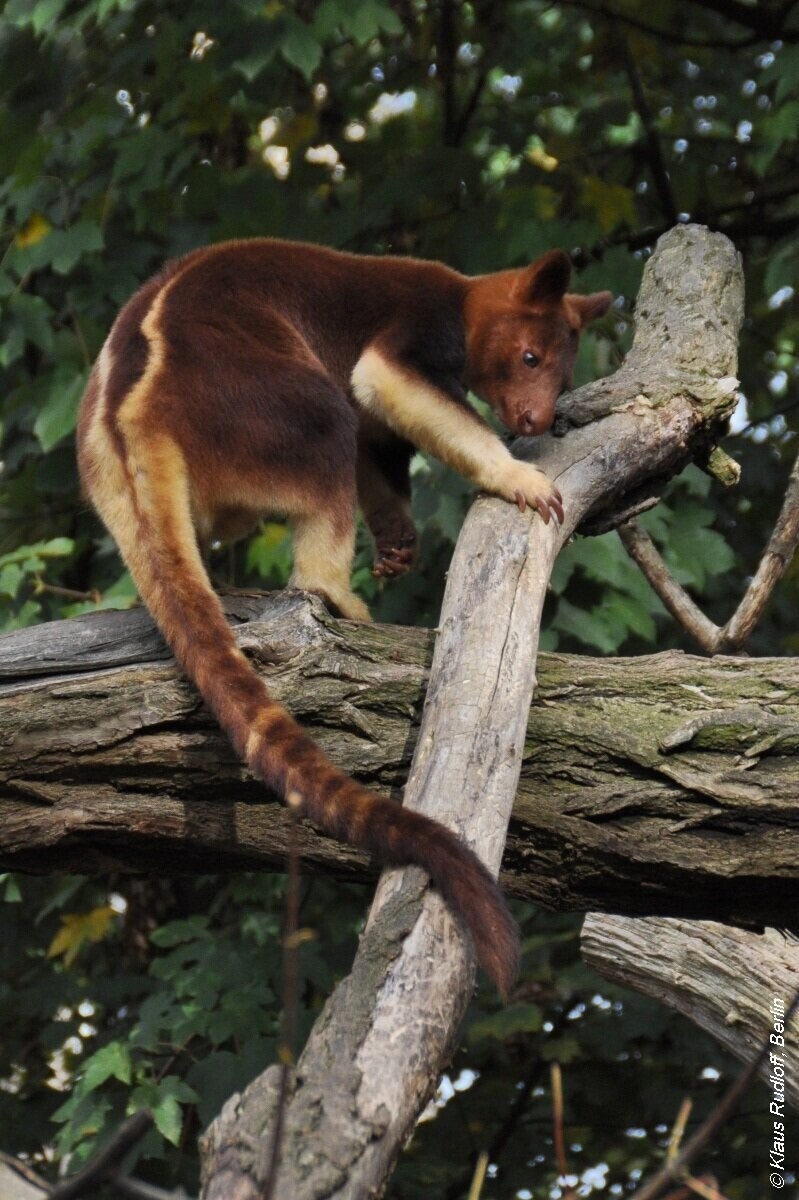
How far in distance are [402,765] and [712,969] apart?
1018mm

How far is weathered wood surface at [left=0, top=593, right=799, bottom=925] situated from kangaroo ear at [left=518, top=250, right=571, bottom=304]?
5.48 ft

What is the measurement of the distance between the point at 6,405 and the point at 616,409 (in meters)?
3.21

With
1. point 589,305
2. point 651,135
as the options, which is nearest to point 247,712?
point 589,305

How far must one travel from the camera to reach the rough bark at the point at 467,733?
1814 mm

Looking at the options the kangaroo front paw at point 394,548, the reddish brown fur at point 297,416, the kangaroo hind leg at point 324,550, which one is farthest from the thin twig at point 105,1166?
the kangaroo front paw at point 394,548

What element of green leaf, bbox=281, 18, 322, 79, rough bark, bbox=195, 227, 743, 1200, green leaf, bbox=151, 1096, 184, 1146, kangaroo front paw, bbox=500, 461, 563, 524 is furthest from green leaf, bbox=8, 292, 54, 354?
green leaf, bbox=151, 1096, 184, 1146

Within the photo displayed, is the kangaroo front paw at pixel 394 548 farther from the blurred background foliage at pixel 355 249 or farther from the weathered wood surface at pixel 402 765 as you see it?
the weathered wood surface at pixel 402 765

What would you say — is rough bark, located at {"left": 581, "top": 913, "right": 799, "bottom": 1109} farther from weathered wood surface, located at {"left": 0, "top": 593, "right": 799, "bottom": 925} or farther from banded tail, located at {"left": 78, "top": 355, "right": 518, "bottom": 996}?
banded tail, located at {"left": 78, "top": 355, "right": 518, "bottom": 996}

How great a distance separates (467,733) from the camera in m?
2.65

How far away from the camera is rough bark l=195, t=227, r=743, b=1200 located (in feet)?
5.95

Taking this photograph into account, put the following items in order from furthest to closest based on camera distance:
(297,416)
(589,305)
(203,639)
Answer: (589,305), (297,416), (203,639)

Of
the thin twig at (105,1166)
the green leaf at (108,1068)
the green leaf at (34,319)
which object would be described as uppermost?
the thin twig at (105,1166)

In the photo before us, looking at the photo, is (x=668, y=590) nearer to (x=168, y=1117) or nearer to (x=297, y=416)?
(x=297, y=416)

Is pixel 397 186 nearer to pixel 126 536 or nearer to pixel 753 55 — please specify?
pixel 753 55
